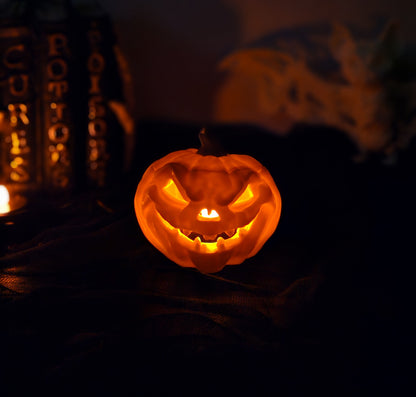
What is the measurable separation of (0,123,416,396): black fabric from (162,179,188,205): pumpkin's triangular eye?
0.13 meters

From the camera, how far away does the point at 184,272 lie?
0.83 meters

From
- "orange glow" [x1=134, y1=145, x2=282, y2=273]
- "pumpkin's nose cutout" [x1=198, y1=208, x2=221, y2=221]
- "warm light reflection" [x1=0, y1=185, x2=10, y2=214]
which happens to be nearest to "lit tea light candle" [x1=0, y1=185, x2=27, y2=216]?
"warm light reflection" [x1=0, y1=185, x2=10, y2=214]

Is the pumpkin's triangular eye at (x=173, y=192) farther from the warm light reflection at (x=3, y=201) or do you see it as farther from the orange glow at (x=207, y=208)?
the warm light reflection at (x=3, y=201)

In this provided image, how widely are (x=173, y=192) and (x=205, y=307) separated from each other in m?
0.23

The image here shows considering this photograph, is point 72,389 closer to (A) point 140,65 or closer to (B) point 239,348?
(B) point 239,348

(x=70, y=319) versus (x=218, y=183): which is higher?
(x=218, y=183)

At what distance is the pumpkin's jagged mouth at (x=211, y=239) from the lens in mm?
795

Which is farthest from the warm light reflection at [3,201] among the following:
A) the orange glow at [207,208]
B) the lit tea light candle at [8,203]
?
the orange glow at [207,208]

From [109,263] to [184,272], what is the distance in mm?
145

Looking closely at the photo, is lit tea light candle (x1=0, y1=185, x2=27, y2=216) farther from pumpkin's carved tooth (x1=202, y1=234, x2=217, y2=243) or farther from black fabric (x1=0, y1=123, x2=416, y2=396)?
pumpkin's carved tooth (x1=202, y1=234, x2=217, y2=243)

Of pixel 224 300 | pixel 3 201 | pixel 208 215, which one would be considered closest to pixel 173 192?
pixel 208 215

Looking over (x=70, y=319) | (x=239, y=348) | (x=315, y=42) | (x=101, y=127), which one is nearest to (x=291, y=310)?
(x=239, y=348)

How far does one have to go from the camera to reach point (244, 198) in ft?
2.71

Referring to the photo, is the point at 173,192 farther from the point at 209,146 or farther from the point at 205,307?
the point at 205,307
